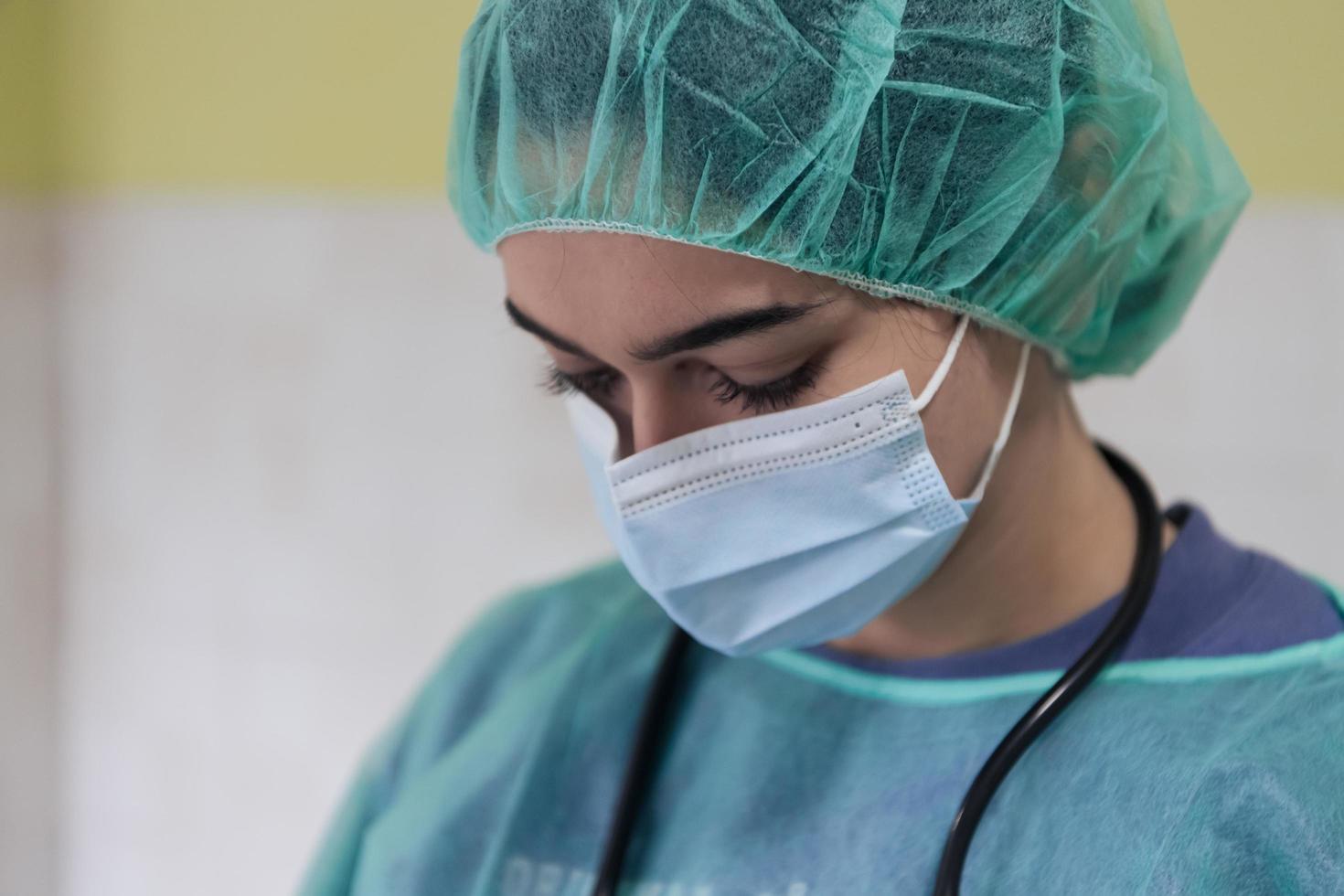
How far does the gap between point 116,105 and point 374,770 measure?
30.2 inches

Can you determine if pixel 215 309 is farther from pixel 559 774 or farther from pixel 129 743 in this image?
pixel 559 774

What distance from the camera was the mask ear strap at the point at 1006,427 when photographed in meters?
0.79

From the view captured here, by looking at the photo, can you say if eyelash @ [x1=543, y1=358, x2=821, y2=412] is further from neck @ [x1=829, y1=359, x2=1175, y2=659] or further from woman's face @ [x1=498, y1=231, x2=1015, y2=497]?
neck @ [x1=829, y1=359, x2=1175, y2=659]

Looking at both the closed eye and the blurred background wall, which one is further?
the blurred background wall

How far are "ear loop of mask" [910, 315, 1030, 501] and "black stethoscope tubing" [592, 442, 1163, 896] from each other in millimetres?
150

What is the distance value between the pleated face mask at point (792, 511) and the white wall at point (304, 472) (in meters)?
0.65

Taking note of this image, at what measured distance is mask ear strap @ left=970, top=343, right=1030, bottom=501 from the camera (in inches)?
31.1

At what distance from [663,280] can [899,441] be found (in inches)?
7.4

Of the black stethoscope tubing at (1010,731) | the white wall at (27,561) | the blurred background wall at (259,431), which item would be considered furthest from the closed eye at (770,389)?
the white wall at (27,561)

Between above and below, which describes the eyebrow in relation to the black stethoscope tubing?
above

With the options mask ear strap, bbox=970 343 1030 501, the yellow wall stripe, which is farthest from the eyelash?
the yellow wall stripe

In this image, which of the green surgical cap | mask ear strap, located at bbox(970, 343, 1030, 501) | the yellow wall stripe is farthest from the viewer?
the yellow wall stripe

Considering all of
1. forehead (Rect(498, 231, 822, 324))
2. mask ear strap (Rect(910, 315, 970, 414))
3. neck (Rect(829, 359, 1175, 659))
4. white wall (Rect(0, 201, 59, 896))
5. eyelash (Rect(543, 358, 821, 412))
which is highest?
forehead (Rect(498, 231, 822, 324))

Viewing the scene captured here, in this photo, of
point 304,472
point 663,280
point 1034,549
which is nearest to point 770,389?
point 663,280
